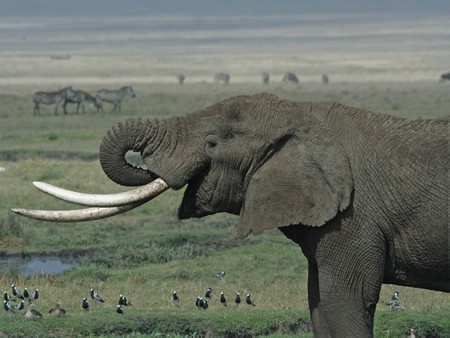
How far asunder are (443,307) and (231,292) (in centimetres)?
228

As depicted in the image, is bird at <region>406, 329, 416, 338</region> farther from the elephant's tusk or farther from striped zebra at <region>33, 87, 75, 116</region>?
striped zebra at <region>33, 87, 75, 116</region>

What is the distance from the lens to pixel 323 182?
22.9 feet

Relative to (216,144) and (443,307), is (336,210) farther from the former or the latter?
(443,307)

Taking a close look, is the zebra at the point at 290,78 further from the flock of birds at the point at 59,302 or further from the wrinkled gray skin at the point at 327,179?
the wrinkled gray skin at the point at 327,179

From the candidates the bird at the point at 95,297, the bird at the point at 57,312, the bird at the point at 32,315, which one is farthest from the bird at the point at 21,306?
the bird at the point at 95,297

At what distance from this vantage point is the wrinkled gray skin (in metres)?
6.98

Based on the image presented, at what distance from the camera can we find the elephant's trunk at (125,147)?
7160 millimetres

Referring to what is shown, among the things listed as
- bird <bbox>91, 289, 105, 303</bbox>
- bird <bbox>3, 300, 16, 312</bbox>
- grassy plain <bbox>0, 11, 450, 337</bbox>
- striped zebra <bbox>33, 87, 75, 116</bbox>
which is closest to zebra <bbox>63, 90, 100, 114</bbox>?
striped zebra <bbox>33, 87, 75, 116</bbox>

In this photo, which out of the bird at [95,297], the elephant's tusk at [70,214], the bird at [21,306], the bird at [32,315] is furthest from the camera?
the bird at [95,297]

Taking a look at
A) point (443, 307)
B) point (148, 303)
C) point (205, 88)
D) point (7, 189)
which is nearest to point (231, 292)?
point (148, 303)

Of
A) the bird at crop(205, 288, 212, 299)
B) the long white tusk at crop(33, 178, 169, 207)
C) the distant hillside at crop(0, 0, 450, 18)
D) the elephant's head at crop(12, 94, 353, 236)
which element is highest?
the distant hillside at crop(0, 0, 450, 18)

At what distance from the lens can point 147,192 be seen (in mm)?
7129

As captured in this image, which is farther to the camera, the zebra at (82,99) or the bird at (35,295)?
the zebra at (82,99)

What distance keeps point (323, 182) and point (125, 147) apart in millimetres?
1086
